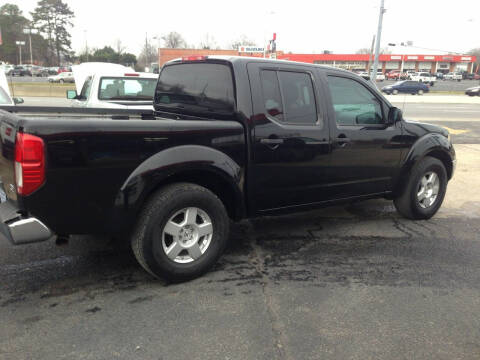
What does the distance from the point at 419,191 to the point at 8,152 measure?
4478 millimetres

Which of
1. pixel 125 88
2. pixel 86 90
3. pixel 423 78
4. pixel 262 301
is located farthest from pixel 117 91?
pixel 423 78

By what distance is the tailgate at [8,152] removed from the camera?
8.96ft

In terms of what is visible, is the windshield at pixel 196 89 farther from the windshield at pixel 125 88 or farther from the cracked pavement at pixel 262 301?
the windshield at pixel 125 88

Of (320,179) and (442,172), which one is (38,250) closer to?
(320,179)

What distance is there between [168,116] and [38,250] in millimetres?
1807

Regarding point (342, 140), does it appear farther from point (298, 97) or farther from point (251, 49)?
point (251, 49)

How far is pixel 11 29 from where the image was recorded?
3492 inches

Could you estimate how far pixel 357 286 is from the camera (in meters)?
3.46

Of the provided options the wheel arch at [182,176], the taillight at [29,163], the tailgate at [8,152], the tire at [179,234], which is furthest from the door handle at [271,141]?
the tailgate at [8,152]

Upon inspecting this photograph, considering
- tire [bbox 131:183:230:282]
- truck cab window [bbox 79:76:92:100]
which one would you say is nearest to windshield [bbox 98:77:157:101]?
truck cab window [bbox 79:76:92:100]

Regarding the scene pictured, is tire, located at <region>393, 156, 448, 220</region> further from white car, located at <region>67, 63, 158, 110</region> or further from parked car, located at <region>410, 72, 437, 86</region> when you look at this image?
parked car, located at <region>410, 72, 437, 86</region>

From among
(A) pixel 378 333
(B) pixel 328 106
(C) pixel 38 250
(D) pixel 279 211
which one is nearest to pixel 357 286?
(A) pixel 378 333

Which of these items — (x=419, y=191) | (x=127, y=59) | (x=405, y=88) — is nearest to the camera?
(x=419, y=191)

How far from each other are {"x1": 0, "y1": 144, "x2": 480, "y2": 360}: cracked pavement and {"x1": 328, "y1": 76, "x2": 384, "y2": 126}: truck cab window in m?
1.29
